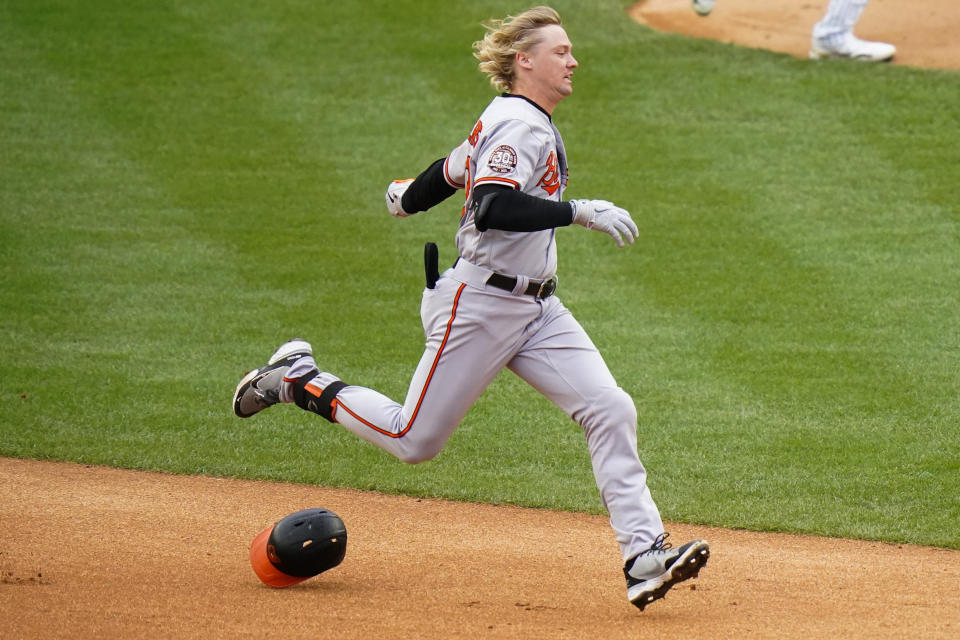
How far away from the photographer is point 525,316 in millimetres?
4863

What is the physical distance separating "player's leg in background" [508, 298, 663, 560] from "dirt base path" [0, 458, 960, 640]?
37cm

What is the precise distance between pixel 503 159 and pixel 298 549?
68.1 inches

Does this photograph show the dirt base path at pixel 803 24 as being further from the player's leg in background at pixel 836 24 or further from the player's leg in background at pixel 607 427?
the player's leg in background at pixel 607 427

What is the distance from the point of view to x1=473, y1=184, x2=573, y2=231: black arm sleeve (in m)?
4.53

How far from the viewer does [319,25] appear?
49.8ft

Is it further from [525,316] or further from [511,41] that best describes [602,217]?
[511,41]

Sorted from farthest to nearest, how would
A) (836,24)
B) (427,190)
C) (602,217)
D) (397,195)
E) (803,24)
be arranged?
(803,24) < (836,24) < (397,195) < (427,190) < (602,217)

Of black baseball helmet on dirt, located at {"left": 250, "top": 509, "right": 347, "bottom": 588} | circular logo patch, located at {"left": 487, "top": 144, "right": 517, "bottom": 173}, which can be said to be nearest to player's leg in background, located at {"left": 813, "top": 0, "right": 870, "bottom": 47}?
circular logo patch, located at {"left": 487, "top": 144, "right": 517, "bottom": 173}

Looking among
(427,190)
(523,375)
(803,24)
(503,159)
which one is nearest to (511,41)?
(503,159)

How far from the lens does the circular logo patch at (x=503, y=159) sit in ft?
15.1

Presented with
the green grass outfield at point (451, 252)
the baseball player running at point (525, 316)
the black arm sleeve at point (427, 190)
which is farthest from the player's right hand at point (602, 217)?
the green grass outfield at point (451, 252)

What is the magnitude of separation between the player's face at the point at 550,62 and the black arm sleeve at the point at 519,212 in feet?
1.76

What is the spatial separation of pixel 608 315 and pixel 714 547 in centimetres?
334

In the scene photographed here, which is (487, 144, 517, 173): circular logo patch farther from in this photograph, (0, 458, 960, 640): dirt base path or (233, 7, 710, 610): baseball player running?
Answer: (0, 458, 960, 640): dirt base path
